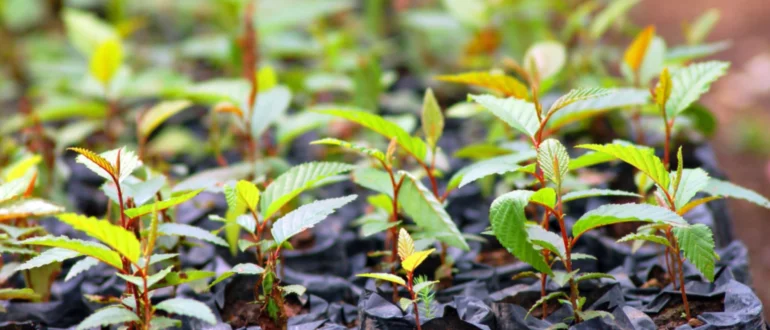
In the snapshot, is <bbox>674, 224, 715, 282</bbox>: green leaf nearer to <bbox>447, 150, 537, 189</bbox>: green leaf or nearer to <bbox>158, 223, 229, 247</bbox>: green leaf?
<bbox>447, 150, 537, 189</bbox>: green leaf

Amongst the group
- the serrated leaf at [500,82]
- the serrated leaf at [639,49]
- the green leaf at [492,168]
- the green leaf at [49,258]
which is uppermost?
the serrated leaf at [639,49]

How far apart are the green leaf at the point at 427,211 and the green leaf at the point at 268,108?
16.1 inches

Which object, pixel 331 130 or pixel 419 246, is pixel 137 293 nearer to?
pixel 419 246

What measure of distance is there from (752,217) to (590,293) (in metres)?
1.80

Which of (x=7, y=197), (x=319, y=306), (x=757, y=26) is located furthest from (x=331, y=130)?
(x=757, y=26)

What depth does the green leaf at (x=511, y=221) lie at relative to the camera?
886mm

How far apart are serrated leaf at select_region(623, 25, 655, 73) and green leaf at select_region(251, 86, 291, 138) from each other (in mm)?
689

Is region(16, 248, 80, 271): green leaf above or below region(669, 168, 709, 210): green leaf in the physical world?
below

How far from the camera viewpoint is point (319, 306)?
3.72 feet

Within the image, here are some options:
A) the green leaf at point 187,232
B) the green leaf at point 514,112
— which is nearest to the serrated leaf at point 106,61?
the green leaf at point 187,232

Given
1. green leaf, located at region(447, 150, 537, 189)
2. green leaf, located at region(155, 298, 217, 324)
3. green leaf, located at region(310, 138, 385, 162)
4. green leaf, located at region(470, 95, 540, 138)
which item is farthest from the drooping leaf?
green leaf, located at region(470, 95, 540, 138)

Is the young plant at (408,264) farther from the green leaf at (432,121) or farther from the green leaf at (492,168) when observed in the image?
the green leaf at (432,121)

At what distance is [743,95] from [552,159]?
277cm

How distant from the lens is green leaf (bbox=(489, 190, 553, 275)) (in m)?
0.89
